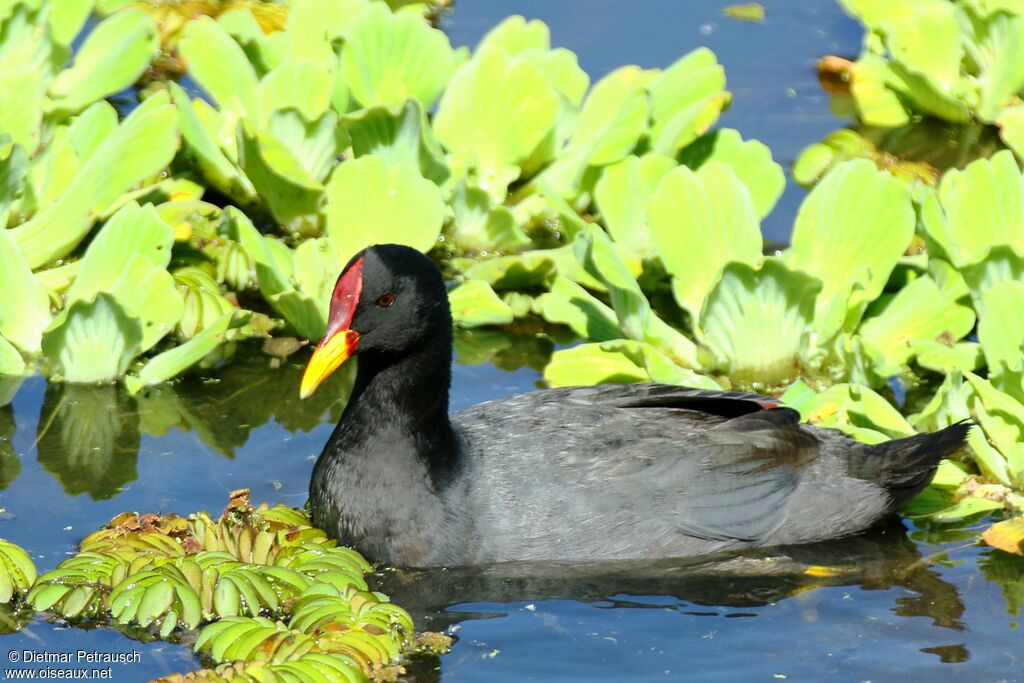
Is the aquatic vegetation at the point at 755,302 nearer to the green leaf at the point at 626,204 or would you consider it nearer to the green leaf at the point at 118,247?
the green leaf at the point at 626,204

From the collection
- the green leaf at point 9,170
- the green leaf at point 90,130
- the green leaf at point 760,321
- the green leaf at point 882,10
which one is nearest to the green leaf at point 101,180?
the green leaf at point 9,170

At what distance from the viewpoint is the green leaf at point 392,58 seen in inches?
297

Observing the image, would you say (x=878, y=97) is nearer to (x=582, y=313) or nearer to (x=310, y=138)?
(x=582, y=313)

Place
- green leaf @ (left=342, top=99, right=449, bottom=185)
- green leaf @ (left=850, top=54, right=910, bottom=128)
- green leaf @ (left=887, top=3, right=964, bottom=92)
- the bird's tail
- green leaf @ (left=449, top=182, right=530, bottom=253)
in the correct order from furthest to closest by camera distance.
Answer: green leaf @ (left=850, top=54, right=910, bottom=128), green leaf @ (left=887, top=3, right=964, bottom=92), green leaf @ (left=449, top=182, right=530, bottom=253), green leaf @ (left=342, top=99, right=449, bottom=185), the bird's tail

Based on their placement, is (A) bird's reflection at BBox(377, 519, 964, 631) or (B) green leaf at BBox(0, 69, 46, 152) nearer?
(A) bird's reflection at BBox(377, 519, 964, 631)

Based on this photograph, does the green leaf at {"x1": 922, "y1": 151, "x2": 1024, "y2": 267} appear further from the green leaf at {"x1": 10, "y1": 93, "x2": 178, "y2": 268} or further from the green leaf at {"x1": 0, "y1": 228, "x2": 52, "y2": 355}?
the green leaf at {"x1": 0, "y1": 228, "x2": 52, "y2": 355}

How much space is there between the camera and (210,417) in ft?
20.7

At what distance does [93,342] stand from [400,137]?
1770 millimetres

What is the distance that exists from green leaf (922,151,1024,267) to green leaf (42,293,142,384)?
3359 millimetres

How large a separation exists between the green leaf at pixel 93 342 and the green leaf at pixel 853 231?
2773 millimetres

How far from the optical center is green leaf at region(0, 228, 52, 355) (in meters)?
6.32

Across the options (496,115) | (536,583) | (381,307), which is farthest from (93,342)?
(496,115)

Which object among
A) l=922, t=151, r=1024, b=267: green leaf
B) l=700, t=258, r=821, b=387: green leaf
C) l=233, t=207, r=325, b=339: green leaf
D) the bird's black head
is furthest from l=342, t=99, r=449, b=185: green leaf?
l=922, t=151, r=1024, b=267: green leaf

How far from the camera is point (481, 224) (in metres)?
7.35
